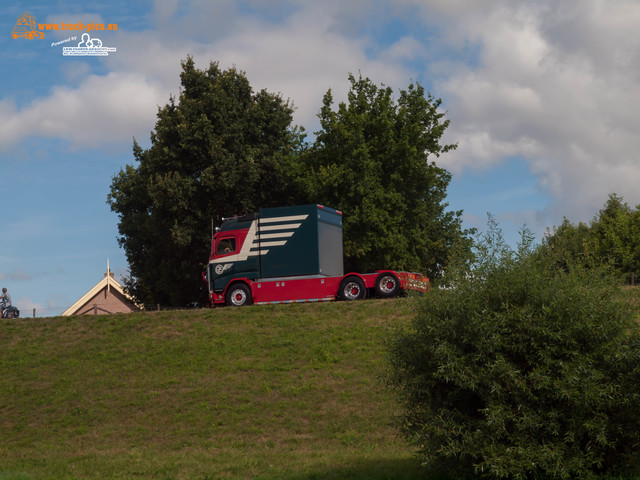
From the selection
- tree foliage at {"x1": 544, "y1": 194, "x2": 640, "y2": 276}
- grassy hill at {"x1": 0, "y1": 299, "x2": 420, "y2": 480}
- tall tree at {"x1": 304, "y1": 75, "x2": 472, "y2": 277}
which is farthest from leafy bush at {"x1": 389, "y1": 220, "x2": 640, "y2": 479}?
tree foliage at {"x1": 544, "y1": 194, "x2": 640, "y2": 276}

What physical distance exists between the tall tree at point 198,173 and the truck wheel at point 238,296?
890 centimetres

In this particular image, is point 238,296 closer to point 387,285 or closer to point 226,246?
point 226,246

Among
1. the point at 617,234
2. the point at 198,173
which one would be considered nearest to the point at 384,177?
the point at 198,173

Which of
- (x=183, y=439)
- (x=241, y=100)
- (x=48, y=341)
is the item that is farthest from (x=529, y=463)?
(x=241, y=100)

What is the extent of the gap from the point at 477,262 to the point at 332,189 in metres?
25.9

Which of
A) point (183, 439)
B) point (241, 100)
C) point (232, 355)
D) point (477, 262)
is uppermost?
point (241, 100)

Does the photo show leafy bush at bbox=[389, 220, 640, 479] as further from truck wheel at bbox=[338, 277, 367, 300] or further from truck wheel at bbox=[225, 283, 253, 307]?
truck wheel at bbox=[225, 283, 253, 307]

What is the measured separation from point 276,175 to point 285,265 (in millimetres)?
12371

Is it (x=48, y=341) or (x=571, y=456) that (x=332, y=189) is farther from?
(x=571, y=456)

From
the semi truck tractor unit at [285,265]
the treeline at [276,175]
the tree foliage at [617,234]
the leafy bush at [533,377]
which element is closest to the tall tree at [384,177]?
the treeline at [276,175]

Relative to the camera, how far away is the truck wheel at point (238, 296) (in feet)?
98.1

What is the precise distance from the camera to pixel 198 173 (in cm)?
4003

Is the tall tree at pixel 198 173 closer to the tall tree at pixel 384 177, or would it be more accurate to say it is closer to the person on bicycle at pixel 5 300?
the tall tree at pixel 384 177

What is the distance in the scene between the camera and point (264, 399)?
21062 mm
